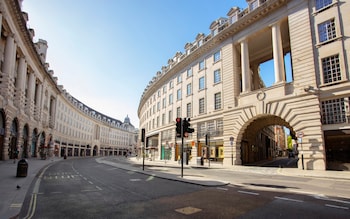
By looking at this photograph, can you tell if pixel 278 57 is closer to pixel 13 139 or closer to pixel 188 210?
pixel 188 210

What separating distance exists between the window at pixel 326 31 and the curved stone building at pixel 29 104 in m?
33.7

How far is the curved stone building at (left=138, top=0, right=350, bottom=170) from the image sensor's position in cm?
1988

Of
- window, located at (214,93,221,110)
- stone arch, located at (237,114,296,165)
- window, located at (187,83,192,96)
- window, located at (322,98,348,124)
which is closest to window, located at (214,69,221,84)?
window, located at (214,93,221,110)

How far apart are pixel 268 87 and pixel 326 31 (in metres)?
7.65

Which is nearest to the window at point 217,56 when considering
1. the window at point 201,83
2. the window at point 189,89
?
the window at point 201,83

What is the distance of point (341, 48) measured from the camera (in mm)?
19688

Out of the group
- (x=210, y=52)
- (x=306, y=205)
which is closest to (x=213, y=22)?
(x=210, y=52)

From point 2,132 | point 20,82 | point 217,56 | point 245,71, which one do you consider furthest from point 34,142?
point 245,71

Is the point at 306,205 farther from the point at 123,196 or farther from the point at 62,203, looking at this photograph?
the point at 62,203

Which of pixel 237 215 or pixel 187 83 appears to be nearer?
pixel 237 215

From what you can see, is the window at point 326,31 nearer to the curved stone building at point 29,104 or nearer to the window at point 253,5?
the window at point 253,5

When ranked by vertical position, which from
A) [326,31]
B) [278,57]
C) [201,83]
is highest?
[326,31]

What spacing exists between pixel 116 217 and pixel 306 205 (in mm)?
5854

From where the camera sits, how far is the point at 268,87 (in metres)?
24.6
